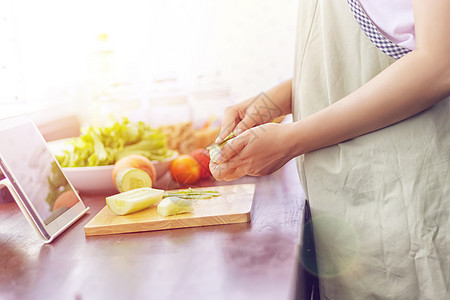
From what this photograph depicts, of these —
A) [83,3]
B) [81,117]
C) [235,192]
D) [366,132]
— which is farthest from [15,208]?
[83,3]

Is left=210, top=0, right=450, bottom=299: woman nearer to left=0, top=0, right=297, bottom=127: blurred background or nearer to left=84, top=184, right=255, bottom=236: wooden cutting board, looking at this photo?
left=84, top=184, right=255, bottom=236: wooden cutting board

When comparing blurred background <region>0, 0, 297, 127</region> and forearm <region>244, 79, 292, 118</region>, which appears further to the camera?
blurred background <region>0, 0, 297, 127</region>

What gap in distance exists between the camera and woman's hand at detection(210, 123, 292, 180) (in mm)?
885

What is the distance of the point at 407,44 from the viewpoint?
80 centimetres

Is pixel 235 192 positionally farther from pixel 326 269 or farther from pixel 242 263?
pixel 242 263

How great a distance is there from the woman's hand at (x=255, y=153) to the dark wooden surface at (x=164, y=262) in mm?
96

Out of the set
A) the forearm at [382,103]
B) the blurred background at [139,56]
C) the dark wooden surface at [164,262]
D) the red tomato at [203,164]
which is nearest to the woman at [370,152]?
the forearm at [382,103]

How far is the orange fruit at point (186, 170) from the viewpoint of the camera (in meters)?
1.31

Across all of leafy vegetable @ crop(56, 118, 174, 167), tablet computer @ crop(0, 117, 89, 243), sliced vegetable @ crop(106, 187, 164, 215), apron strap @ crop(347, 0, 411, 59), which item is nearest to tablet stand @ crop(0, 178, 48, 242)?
tablet computer @ crop(0, 117, 89, 243)

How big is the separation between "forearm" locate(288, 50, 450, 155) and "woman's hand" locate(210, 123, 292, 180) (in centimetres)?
2

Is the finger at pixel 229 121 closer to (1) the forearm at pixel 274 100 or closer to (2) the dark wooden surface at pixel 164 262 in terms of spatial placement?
(1) the forearm at pixel 274 100

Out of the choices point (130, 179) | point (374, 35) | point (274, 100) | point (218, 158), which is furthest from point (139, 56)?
point (374, 35)

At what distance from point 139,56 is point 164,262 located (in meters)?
2.19

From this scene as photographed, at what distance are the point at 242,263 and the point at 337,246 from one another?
0.25 meters
